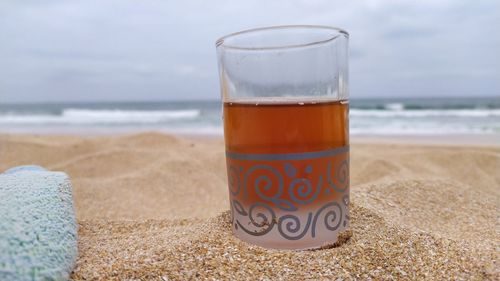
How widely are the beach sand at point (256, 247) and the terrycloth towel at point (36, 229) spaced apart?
0.31 feet

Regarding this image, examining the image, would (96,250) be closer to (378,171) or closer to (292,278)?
(292,278)

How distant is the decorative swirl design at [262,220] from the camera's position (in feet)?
3.88

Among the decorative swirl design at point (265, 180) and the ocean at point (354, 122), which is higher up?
the decorative swirl design at point (265, 180)

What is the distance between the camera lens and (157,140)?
14.4ft

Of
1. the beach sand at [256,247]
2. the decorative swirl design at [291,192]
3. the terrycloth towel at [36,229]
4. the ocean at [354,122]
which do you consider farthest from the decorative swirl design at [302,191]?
the ocean at [354,122]

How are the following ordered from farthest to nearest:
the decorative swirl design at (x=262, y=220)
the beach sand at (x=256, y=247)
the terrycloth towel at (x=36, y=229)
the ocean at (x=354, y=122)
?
the ocean at (x=354, y=122) < the decorative swirl design at (x=262, y=220) < the beach sand at (x=256, y=247) < the terrycloth towel at (x=36, y=229)

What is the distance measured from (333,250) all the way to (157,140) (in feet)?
11.3

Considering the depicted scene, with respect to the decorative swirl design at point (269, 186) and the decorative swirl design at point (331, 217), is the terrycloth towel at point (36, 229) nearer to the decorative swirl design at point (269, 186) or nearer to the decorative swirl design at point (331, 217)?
the decorative swirl design at point (269, 186)

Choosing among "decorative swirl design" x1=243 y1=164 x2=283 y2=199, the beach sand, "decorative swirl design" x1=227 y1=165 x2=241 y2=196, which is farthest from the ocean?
"decorative swirl design" x1=243 y1=164 x2=283 y2=199

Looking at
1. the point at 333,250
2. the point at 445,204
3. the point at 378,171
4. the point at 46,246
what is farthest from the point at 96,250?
the point at 378,171

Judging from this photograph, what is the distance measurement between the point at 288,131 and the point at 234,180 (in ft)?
0.82

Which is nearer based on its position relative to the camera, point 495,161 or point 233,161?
point 233,161

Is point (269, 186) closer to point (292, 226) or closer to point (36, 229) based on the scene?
point (292, 226)

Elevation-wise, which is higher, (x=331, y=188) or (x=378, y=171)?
(x=331, y=188)
